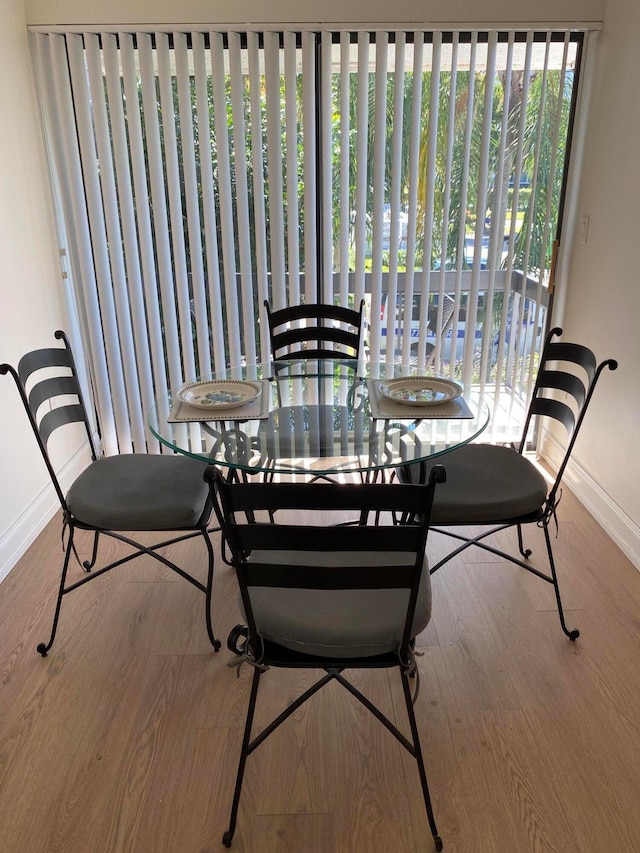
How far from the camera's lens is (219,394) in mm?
2117

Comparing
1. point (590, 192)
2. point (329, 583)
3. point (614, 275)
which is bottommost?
point (329, 583)

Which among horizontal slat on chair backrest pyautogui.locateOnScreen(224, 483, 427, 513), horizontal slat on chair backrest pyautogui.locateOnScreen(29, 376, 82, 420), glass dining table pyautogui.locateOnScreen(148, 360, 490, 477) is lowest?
glass dining table pyautogui.locateOnScreen(148, 360, 490, 477)

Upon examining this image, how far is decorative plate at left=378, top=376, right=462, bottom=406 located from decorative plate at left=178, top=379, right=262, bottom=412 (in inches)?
18.6

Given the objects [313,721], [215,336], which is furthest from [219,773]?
[215,336]

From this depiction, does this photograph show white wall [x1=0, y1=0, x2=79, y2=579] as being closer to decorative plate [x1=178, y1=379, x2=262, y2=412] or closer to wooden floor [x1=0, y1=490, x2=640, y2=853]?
wooden floor [x1=0, y1=490, x2=640, y2=853]

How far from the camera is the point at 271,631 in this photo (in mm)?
1408

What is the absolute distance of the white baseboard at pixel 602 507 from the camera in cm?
247

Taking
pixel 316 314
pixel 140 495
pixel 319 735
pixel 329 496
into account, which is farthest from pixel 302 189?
pixel 319 735

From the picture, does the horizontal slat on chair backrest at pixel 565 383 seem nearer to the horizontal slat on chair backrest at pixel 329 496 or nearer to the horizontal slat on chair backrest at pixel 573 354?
the horizontal slat on chair backrest at pixel 573 354

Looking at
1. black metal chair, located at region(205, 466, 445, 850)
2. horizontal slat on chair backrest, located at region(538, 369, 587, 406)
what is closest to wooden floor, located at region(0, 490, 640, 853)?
black metal chair, located at region(205, 466, 445, 850)

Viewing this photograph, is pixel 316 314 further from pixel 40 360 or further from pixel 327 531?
pixel 327 531

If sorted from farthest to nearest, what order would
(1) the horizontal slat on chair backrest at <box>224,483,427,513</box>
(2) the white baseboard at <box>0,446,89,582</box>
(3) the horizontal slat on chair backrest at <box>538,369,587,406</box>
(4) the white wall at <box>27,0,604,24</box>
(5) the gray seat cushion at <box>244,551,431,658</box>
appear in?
1. (4) the white wall at <box>27,0,604,24</box>
2. (2) the white baseboard at <box>0,446,89,582</box>
3. (3) the horizontal slat on chair backrest at <box>538,369,587,406</box>
4. (5) the gray seat cushion at <box>244,551,431,658</box>
5. (1) the horizontal slat on chair backrest at <box>224,483,427,513</box>

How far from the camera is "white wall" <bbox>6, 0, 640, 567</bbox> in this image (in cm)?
250

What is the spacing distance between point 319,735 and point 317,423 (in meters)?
0.95
